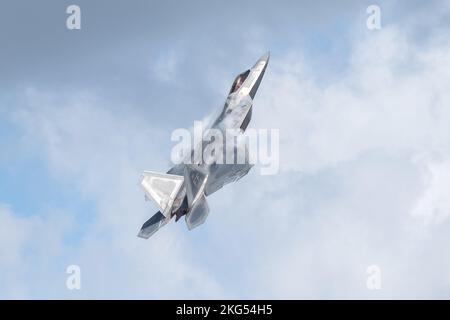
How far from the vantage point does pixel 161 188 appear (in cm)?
7750

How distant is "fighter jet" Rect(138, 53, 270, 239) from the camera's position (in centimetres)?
7750

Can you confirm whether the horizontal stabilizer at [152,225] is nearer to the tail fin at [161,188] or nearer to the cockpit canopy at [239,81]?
the tail fin at [161,188]

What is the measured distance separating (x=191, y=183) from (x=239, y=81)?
26.3m

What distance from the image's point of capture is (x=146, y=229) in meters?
80.8

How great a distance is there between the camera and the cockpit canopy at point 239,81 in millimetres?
103000

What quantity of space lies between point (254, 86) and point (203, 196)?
2523 centimetres

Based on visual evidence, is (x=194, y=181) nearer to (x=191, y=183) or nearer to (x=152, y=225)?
(x=191, y=183)

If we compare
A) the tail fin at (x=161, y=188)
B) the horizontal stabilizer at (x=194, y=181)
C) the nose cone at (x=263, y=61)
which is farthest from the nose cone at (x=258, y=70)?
the tail fin at (x=161, y=188)

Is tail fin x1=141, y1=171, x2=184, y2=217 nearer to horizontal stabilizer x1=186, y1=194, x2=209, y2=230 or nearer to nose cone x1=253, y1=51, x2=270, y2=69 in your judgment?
horizontal stabilizer x1=186, y1=194, x2=209, y2=230

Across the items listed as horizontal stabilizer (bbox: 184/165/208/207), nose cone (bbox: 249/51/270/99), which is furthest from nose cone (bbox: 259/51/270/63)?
horizontal stabilizer (bbox: 184/165/208/207)

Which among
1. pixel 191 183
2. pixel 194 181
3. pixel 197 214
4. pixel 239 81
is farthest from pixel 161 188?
pixel 239 81

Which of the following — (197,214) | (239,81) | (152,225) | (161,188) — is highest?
(239,81)
